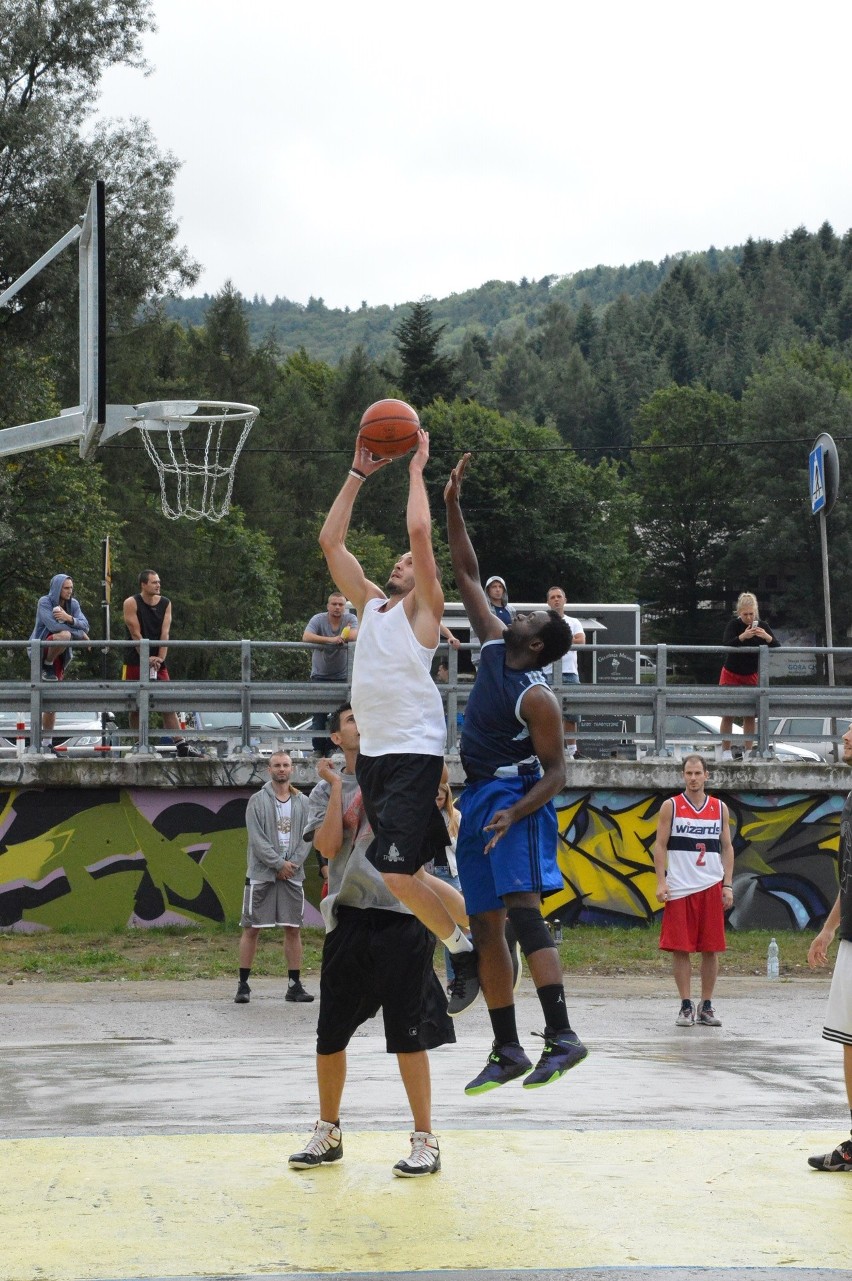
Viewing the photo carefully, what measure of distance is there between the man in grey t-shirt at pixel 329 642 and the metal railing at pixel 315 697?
13 centimetres

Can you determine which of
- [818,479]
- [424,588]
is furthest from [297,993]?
[818,479]

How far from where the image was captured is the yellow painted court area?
16.7ft

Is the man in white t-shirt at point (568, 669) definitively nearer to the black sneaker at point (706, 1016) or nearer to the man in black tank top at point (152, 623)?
the black sneaker at point (706, 1016)

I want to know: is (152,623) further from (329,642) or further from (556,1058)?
(556,1058)

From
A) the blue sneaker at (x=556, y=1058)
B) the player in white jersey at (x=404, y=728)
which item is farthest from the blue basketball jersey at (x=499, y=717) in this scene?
the blue sneaker at (x=556, y=1058)

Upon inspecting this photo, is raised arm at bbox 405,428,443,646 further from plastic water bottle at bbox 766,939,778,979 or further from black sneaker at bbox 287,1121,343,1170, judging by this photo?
plastic water bottle at bbox 766,939,778,979

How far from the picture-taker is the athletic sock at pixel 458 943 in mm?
6488

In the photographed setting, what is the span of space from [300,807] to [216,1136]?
720 cm

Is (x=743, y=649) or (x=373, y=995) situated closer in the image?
(x=373, y=995)

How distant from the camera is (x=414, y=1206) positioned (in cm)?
567

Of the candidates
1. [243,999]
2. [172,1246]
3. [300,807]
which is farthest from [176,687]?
[172,1246]

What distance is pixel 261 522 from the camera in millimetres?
68688

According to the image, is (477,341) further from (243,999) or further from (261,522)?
(243,999)

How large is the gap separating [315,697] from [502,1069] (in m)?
10.5
